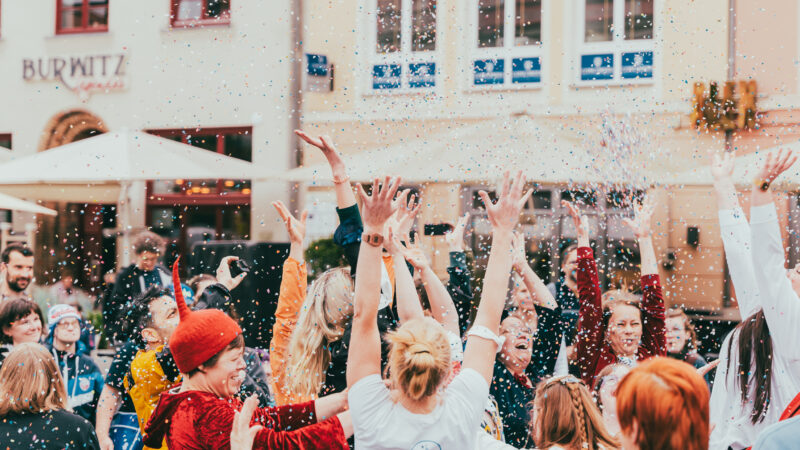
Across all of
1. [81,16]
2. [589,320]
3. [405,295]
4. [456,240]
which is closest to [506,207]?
[405,295]

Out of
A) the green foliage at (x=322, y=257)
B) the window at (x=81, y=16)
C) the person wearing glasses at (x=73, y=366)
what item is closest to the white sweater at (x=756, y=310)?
the person wearing glasses at (x=73, y=366)

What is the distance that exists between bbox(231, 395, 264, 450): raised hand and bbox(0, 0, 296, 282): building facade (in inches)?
327

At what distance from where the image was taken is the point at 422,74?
923 cm

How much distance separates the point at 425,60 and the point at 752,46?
3539 millimetres

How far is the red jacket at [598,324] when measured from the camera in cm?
299

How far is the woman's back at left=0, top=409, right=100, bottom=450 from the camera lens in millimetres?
2859

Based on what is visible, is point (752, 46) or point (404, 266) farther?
point (752, 46)

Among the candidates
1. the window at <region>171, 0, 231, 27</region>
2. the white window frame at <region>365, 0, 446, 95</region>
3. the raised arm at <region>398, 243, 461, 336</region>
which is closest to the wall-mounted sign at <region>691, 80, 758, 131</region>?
the white window frame at <region>365, 0, 446, 95</region>

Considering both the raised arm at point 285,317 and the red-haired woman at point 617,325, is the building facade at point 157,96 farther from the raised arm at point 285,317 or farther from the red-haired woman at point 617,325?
the red-haired woman at point 617,325

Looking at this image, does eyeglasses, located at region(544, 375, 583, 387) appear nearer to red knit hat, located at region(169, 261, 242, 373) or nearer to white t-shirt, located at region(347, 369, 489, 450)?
white t-shirt, located at region(347, 369, 489, 450)

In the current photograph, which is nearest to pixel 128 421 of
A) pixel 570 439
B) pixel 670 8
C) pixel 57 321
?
pixel 57 321

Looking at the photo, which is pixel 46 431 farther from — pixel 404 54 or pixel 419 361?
pixel 404 54

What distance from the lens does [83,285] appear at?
10961 millimetres

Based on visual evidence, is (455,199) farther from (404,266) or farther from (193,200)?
(404,266)
